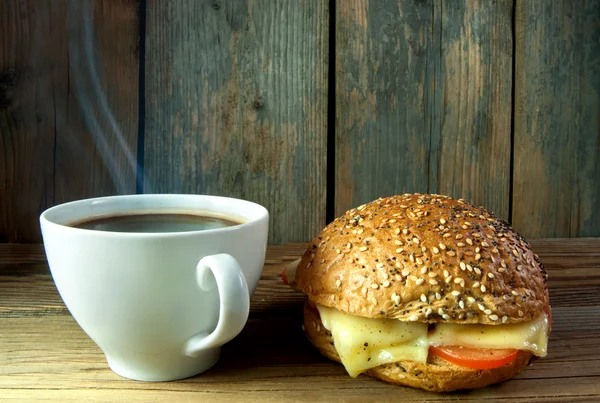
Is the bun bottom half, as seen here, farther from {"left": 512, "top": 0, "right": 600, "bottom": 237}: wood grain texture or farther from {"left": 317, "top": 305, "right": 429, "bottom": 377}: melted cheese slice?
{"left": 512, "top": 0, "right": 600, "bottom": 237}: wood grain texture

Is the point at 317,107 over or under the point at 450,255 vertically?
over

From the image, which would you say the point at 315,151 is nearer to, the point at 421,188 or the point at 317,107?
the point at 317,107

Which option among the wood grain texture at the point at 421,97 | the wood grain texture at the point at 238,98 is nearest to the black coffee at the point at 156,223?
the wood grain texture at the point at 238,98

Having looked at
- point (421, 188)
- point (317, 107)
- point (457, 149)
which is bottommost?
point (421, 188)

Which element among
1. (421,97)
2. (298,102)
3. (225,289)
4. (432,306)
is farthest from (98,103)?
(432,306)

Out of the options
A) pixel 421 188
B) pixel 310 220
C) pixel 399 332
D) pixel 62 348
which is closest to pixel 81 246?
pixel 62 348

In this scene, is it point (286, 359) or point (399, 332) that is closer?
point (399, 332)

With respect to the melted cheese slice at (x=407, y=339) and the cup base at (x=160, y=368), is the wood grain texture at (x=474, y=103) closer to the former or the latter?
the melted cheese slice at (x=407, y=339)

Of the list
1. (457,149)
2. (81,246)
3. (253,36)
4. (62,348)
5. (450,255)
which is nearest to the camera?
(81,246)
